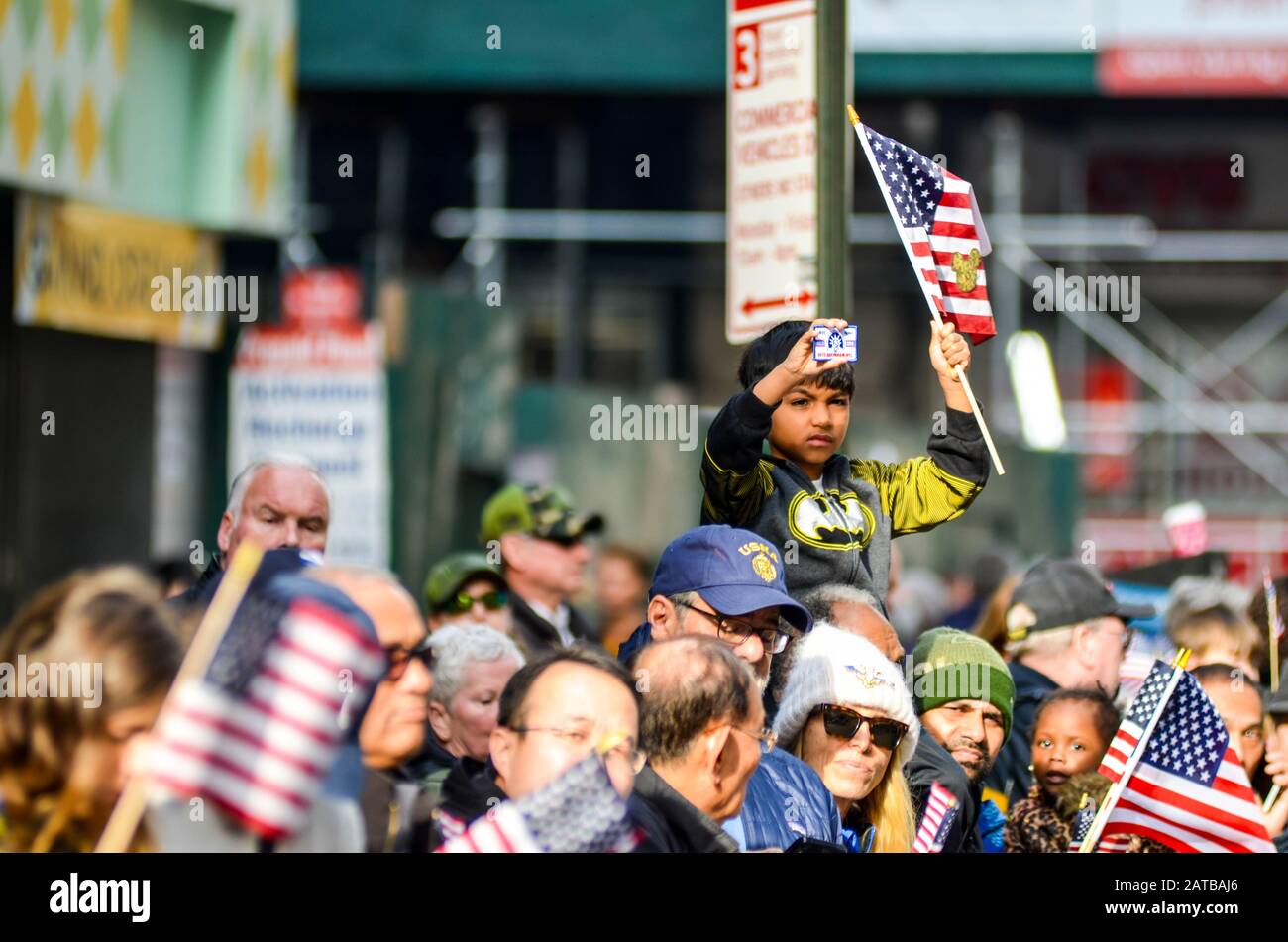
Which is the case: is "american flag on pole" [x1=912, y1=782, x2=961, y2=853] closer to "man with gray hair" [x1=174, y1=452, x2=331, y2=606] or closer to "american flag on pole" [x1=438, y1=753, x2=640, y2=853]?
"american flag on pole" [x1=438, y1=753, x2=640, y2=853]

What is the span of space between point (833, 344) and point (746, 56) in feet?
3.71

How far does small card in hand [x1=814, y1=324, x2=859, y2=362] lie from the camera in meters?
5.04

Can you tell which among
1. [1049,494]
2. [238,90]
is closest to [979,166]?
[1049,494]

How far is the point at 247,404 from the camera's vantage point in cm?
1211

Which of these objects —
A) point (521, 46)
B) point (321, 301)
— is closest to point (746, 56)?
point (321, 301)

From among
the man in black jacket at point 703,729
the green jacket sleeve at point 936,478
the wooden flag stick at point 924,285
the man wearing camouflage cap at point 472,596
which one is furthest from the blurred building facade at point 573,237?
the man in black jacket at point 703,729

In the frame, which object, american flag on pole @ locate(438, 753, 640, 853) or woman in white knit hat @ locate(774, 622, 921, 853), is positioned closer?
american flag on pole @ locate(438, 753, 640, 853)

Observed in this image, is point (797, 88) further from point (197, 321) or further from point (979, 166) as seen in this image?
point (979, 166)

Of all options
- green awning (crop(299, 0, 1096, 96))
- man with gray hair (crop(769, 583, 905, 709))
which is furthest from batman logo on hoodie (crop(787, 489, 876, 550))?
green awning (crop(299, 0, 1096, 96))

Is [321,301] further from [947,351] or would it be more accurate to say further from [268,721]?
[268,721]

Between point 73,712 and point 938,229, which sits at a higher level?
point 938,229

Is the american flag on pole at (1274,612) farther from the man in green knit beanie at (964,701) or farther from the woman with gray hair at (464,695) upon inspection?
the woman with gray hair at (464,695)

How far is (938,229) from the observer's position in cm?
557

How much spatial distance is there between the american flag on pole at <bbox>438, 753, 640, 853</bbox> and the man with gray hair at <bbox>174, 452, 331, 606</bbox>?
2345 mm
